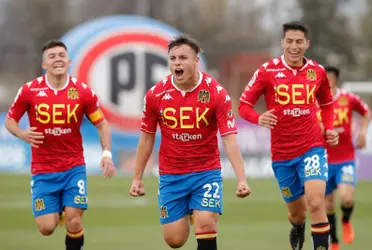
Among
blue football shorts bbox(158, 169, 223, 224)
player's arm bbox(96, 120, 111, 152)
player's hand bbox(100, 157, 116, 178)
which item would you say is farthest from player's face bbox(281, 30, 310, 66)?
player's hand bbox(100, 157, 116, 178)

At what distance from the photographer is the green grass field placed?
13531 mm

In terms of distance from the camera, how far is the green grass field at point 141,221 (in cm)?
1353

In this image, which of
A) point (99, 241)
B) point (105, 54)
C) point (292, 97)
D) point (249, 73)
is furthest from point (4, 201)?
point (249, 73)

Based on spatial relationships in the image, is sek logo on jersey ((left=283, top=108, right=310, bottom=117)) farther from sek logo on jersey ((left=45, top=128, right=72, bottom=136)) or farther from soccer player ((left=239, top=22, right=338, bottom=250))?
sek logo on jersey ((left=45, top=128, right=72, bottom=136))

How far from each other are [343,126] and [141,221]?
444cm

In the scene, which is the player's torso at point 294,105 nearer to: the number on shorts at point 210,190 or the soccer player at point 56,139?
the number on shorts at point 210,190

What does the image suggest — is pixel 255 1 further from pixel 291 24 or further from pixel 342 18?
pixel 291 24

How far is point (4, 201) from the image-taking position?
19.5m

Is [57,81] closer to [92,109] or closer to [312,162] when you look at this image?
[92,109]

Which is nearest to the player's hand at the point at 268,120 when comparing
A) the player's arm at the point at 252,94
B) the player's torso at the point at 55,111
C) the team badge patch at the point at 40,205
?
the player's arm at the point at 252,94

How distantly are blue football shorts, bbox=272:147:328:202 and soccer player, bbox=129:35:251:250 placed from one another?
132 cm

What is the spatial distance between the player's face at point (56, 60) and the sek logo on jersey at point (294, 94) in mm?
2348

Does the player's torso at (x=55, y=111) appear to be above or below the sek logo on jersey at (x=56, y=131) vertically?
above

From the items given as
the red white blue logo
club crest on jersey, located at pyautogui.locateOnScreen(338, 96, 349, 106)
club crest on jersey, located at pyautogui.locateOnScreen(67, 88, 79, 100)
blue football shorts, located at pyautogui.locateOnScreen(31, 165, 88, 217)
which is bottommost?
blue football shorts, located at pyautogui.locateOnScreen(31, 165, 88, 217)
